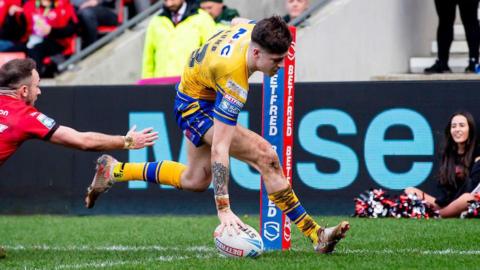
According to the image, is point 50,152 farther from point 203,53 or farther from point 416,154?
point 203,53

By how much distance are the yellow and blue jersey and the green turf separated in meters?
1.11

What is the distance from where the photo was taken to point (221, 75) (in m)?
8.47

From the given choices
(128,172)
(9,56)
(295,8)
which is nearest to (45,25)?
(9,56)

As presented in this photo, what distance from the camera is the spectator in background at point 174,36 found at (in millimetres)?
13957

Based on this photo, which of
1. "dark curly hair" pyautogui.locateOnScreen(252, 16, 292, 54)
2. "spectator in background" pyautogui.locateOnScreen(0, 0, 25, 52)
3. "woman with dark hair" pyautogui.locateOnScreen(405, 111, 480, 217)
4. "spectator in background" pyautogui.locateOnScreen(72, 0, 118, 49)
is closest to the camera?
"dark curly hair" pyautogui.locateOnScreen(252, 16, 292, 54)

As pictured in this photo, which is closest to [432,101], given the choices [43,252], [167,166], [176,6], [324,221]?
[324,221]

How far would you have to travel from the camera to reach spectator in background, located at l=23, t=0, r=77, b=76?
16438 millimetres

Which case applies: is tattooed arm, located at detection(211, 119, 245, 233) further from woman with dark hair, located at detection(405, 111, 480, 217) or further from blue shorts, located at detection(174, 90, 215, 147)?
woman with dark hair, located at detection(405, 111, 480, 217)

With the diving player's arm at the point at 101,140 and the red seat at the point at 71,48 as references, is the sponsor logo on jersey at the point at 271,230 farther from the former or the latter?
the red seat at the point at 71,48

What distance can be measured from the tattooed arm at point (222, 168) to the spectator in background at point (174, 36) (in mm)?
5553

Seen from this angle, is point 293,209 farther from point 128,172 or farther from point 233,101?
point 128,172

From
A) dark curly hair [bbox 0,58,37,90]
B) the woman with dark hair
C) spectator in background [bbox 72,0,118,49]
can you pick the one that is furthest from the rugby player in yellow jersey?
spectator in background [bbox 72,0,118,49]

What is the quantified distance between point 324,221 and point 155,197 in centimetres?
231

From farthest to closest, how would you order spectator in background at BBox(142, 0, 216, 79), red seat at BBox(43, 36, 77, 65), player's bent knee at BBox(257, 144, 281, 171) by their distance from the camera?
red seat at BBox(43, 36, 77, 65)
spectator in background at BBox(142, 0, 216, 79)
player's bent knee at BBox(257, 144, 281, 171)
